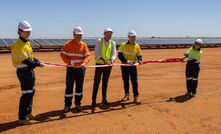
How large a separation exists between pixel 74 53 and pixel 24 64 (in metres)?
1.40

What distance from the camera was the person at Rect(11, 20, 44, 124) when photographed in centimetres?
642

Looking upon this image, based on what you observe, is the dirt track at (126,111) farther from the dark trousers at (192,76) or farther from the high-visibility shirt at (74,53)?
the high-visibility shirt at (74,53)

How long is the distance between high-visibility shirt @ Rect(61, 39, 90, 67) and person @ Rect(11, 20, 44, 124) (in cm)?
105

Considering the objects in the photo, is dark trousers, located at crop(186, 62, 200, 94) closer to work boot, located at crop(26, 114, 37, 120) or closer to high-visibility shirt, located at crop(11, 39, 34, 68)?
work boot, located at crop(26, 114, 37, 120)

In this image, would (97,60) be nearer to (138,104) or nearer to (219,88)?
(138,104)

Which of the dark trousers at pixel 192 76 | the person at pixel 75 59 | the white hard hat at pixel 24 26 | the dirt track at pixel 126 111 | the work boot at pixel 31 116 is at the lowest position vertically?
the dirt track at pixel 126 111

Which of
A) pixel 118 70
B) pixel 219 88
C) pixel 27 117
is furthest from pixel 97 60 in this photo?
pixel 118 70

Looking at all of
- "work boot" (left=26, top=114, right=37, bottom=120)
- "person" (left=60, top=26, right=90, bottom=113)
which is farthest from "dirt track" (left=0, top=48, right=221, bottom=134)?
"person" (left=60, top=26, right=90, bottom=113)

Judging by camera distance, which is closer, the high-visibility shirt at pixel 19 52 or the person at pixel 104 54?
the high-visibility shirt at pixel 19 52

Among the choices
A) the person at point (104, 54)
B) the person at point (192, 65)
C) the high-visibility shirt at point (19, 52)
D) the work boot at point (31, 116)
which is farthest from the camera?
the person at point (192, 65)

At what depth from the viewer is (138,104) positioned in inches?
344

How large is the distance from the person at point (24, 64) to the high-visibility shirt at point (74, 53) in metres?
1.05

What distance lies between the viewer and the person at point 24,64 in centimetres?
642

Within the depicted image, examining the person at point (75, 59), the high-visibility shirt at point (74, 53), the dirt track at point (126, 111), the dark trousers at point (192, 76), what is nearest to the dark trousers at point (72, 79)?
the person at point (75, 59)
